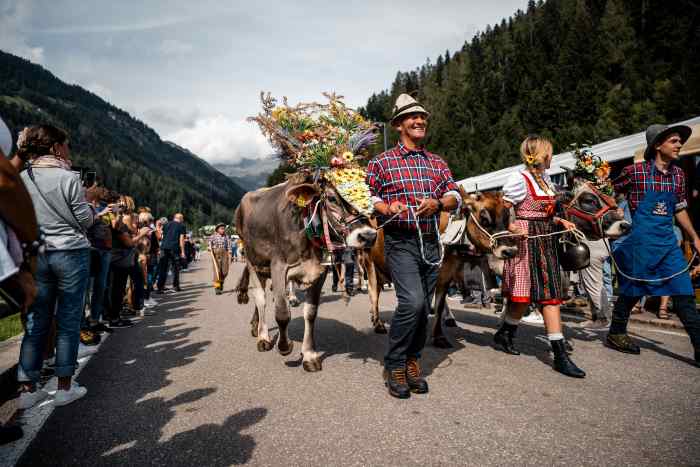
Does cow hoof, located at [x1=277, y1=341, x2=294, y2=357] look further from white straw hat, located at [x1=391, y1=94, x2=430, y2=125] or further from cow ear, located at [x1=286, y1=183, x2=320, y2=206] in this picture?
white straw hat, located at [x1=391, y1=94, x2=430, y2=125]

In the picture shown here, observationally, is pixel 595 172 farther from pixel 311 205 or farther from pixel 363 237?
pixel 311 205

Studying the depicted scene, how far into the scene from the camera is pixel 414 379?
141 inches

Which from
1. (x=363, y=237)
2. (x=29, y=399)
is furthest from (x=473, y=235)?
(x=29, y=399)

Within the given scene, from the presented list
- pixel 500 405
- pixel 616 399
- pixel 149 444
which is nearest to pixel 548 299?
pixel 616 399

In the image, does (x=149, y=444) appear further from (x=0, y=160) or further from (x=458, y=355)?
(x=458, y=355)

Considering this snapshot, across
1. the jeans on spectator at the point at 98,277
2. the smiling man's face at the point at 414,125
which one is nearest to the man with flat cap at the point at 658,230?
the smiling man's face at the point at 414,125

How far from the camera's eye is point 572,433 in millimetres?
2703

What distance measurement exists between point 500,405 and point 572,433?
1.88ft

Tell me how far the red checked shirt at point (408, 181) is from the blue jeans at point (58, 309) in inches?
103

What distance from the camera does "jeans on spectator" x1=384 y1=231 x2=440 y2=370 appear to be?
11.3ft

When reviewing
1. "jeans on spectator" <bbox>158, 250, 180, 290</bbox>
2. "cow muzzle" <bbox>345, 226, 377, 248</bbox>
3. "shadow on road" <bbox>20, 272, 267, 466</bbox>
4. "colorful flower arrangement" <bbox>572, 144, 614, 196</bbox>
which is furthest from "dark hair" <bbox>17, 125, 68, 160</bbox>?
"jeans on spectator" <bbox>158, 250, 180, 290</bbox>

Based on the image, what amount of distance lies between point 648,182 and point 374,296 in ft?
11.6

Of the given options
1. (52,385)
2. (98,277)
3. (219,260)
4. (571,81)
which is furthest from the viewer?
(571,81)

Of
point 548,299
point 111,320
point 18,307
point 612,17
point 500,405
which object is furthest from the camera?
point 612,17
